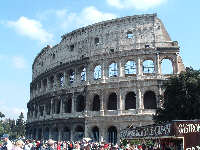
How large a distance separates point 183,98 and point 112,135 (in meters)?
11.1

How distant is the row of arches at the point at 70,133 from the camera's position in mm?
30000

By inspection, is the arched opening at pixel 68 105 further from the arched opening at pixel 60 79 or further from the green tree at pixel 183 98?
the green tree at pixel 183 98

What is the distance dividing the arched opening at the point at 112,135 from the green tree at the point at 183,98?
839 centimetres

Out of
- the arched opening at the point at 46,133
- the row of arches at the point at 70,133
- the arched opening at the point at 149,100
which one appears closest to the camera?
the arched opening at the point at 149,100

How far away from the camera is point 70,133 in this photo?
32.2 m

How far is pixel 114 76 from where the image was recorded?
3077 cm

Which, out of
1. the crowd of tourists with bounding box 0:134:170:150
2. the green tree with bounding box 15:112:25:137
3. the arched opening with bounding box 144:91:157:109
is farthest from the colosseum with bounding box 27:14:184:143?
the green tree with bounding box 15:112:25:137

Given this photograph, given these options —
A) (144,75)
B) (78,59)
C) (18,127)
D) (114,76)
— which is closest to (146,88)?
(144,75)

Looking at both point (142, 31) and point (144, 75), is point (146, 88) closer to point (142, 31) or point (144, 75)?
point (144, 75)

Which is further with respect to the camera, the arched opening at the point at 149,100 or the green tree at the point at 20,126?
the green tree at the point at 20,126

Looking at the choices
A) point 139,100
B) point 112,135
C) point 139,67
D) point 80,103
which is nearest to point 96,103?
point 80,103

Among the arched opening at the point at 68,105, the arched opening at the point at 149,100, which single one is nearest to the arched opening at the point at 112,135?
the arched opening at the point at 149,100

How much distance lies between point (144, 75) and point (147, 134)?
2048cm

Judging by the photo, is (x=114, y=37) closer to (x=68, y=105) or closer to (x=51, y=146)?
(x=68, y=105)
